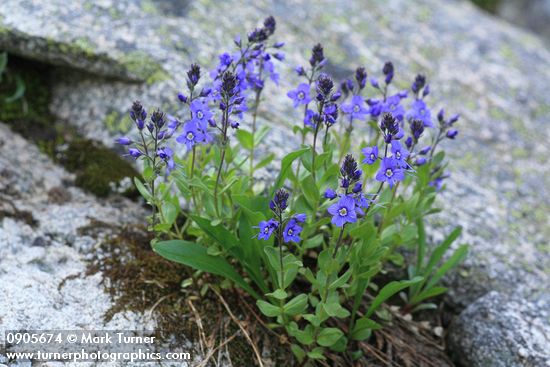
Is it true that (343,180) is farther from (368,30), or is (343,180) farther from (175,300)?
(368,30)

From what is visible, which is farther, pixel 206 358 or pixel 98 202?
pixel 98 202

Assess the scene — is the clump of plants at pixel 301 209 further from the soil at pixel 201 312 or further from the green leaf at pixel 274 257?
the soil at pixel 201 312

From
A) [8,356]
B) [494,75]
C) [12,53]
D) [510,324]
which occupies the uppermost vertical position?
[494,75]

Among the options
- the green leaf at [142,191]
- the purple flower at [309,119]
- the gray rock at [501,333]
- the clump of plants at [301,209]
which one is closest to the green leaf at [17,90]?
the clump of plants at [301,209]

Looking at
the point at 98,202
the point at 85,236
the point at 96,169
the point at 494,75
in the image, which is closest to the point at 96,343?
the point at 85,236

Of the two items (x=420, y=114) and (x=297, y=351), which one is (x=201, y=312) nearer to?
(x=297, y=351)

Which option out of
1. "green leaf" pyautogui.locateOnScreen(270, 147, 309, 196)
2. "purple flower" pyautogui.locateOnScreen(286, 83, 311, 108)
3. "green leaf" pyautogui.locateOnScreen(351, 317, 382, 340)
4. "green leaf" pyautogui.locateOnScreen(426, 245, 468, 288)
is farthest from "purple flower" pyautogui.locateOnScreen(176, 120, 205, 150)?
"green leaf" pyautogui.locateOnScreen(426, 245, 468, 288)

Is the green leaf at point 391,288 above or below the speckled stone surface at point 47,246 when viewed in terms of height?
above
